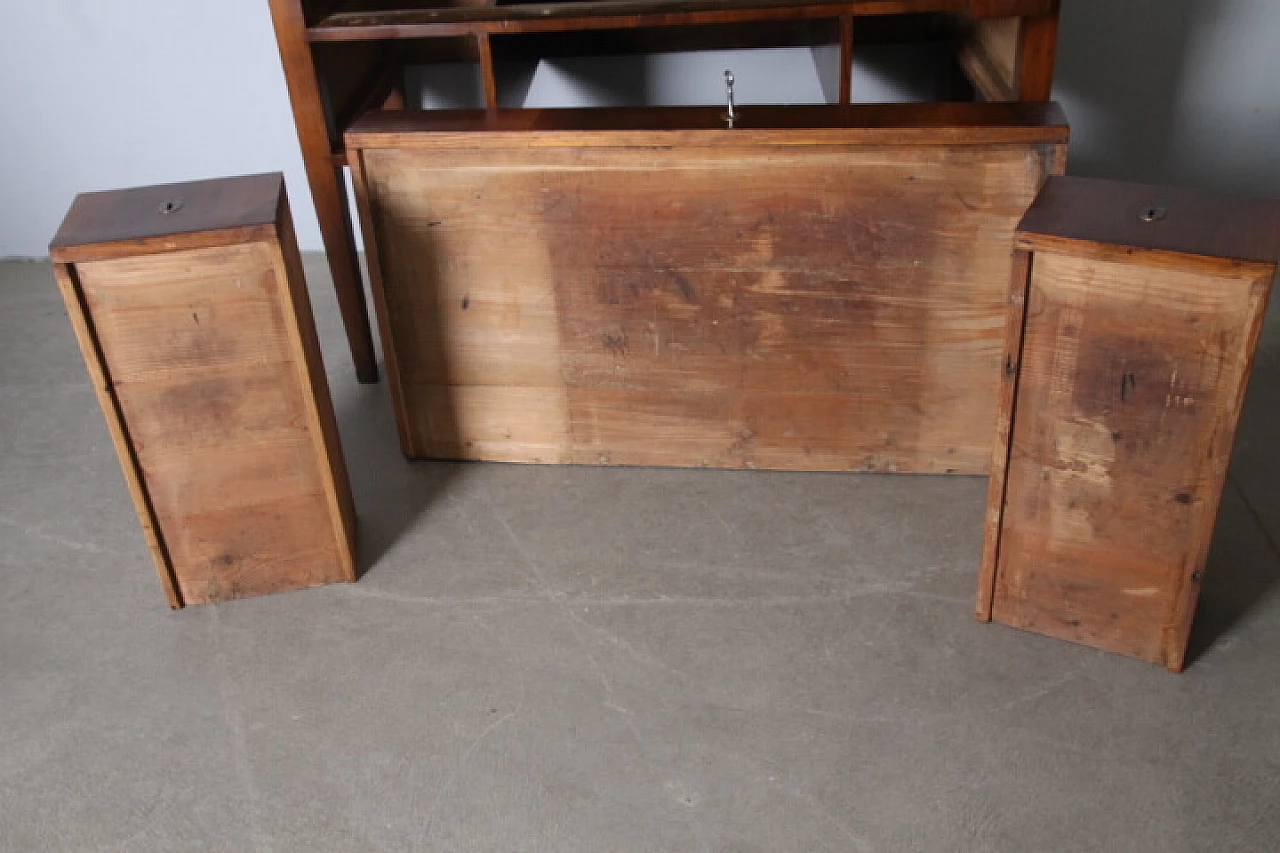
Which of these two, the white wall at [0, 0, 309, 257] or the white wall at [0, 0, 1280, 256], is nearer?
the white wall at [0, 0, 1280, 256]

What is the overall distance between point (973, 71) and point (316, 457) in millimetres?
1312

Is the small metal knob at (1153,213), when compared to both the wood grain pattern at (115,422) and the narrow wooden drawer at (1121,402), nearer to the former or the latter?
the narrow wooden drawer at (1121,402)

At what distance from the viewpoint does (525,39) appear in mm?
2271

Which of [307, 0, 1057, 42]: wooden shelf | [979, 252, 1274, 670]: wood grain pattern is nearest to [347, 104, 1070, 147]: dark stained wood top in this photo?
[307, 0, 1057, 42]: wooden shelf

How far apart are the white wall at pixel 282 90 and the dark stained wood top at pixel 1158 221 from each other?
1136 mm

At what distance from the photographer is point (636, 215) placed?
176 centimetres

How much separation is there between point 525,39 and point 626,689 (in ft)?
4.25

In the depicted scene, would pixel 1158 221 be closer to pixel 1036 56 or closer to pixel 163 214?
pixel 1036 56

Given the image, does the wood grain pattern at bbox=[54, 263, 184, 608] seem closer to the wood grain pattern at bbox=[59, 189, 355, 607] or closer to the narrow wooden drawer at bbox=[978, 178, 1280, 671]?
the wood grain pattern at bbox=[59, 189, 355, 607]

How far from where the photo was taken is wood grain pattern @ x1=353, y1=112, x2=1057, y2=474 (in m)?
1.72

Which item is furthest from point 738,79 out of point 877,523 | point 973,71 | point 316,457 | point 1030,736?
point 1030,736

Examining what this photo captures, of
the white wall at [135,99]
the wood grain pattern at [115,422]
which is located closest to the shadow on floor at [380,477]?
the wood grain pattern at [115,422]

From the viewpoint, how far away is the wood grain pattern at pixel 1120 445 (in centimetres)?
135

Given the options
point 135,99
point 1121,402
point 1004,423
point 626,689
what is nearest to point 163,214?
point 626,689
